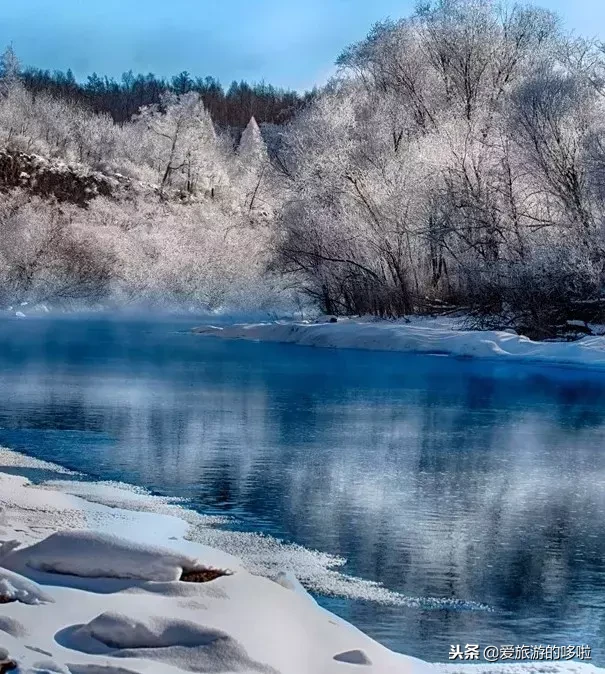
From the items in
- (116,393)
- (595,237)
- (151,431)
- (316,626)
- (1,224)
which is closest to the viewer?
(316,626)

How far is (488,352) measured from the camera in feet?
76.2

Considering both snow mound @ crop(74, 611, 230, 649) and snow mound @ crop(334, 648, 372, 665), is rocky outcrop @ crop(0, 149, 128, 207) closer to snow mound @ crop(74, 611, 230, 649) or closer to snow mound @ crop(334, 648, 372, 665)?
snow mound @ crop(74, 611, 230, 649)

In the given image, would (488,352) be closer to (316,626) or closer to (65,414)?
(65,414)

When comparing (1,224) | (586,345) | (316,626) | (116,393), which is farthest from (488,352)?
(1,224)

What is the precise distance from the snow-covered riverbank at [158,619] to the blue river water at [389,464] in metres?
0.34

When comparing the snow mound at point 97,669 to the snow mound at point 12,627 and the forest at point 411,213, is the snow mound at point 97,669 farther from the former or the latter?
the forest at point 411,213

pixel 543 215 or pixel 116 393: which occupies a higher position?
pixel 543 215

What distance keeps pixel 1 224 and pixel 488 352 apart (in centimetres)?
3480

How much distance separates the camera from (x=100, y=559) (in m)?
5.22

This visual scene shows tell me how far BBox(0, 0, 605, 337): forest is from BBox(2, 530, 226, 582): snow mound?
67.9ft

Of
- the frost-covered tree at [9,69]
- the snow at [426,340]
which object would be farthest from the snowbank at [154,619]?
the frost-covered tree at [9,69]

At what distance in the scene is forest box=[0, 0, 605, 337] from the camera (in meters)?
27.1

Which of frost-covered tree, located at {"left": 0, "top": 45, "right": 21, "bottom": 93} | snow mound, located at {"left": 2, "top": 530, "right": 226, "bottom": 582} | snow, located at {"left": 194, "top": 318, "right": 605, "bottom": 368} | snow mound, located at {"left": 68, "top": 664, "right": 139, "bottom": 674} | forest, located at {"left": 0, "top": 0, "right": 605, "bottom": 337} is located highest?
frost-covered tree, located at {"left": 0, "top": 45, "right": 21, "bottom": 93}

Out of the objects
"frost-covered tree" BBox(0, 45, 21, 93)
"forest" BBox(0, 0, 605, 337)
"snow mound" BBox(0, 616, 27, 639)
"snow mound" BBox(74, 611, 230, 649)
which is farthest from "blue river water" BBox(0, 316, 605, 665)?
"frost-covered tree" BBox(0, 45, 21, 93)
